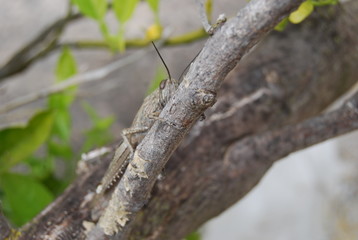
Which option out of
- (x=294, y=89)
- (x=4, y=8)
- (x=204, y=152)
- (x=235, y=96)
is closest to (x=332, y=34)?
(x=294, y=89)

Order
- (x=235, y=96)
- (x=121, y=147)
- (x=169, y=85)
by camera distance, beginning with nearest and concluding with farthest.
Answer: (x=169, y=85), (x=121, y=147), (x=235, y=96)

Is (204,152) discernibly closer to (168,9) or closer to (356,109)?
(356,109)

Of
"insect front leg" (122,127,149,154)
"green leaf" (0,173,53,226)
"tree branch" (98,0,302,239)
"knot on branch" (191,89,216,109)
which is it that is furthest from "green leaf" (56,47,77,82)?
"knot on branch" (191,89,216,109)

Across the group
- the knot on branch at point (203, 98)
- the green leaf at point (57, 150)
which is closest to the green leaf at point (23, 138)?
the green leaf at point (57, 150)

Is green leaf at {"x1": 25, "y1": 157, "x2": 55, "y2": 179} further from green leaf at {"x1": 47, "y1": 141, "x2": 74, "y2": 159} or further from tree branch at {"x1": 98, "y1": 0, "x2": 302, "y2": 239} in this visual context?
tree branch at {"x1": 98, "y1": 0, "x2": 302, "y2": 239}

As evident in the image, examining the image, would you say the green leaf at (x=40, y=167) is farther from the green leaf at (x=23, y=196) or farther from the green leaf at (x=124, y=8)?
the green leaf at (x=124, y=8)
